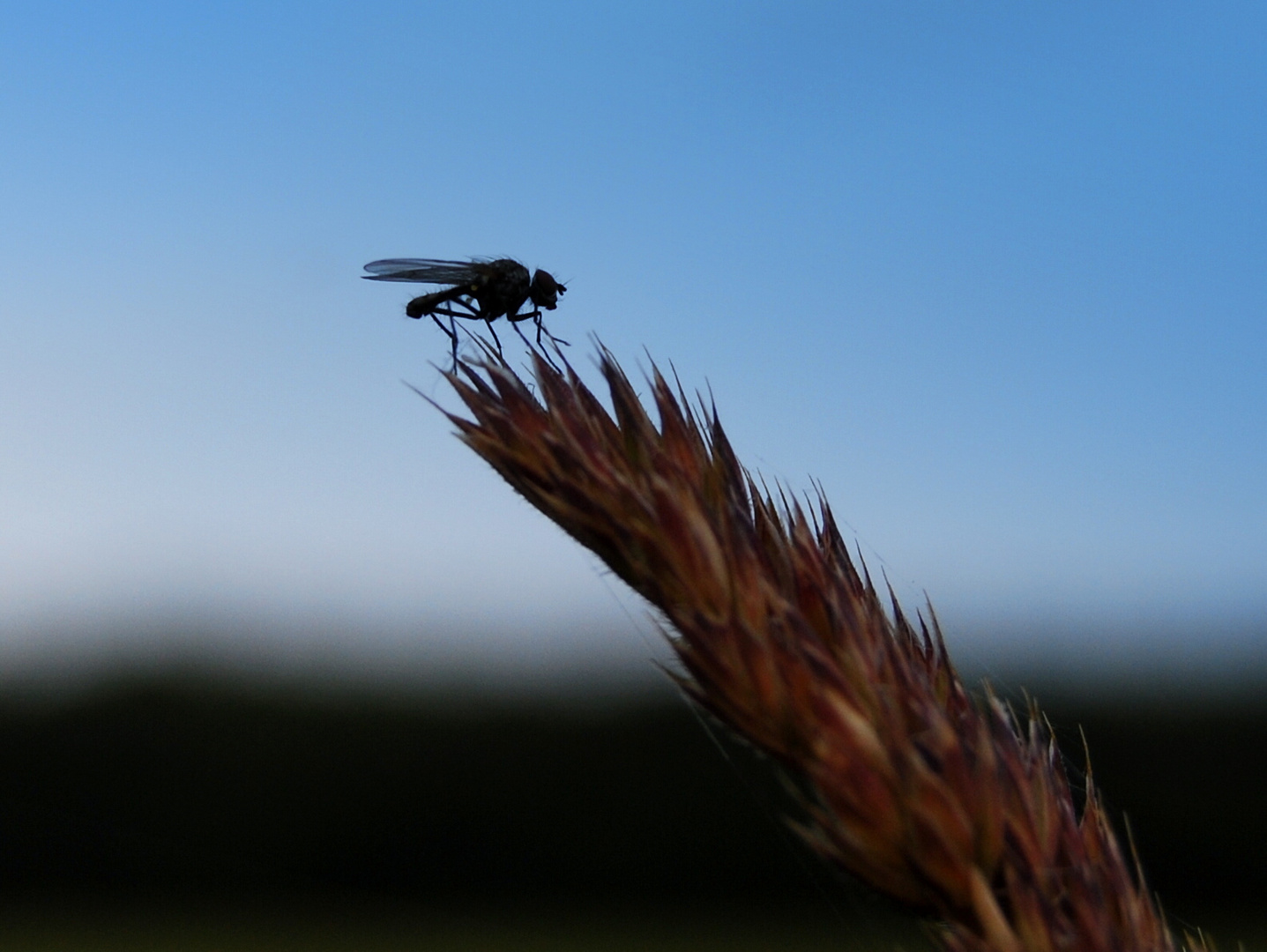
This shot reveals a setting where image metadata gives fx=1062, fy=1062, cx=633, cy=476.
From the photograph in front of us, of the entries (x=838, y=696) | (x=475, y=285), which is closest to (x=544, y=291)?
(x=475, y=285)

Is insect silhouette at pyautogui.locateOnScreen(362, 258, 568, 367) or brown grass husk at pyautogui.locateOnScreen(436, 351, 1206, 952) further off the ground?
insect silhouette at pyautogui.locateOnScreen(362, 258, 568, 367)

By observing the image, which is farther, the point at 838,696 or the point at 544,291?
the point at 544,291

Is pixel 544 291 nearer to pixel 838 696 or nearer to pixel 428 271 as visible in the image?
pixel 428 271

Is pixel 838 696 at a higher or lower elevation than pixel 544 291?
lower

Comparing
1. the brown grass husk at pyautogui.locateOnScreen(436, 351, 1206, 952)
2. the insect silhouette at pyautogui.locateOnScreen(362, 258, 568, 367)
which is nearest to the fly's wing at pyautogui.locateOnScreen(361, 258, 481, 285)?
the insect silhouette at pyautogui.locateOnScreen(362, 258, 568, 367)

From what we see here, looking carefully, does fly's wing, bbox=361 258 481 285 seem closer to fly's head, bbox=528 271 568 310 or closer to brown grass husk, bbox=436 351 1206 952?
fly's head, bbox=528 271 568 310

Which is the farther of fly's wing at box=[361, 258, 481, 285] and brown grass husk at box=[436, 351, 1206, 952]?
fly's wing at box=[361, 258, 481, 285]

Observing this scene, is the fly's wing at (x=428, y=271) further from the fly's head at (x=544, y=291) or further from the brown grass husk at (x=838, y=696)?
the brown grass husk at (x=838, y=696)
